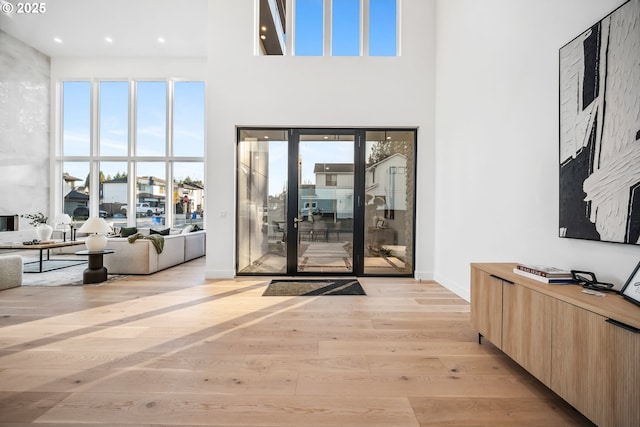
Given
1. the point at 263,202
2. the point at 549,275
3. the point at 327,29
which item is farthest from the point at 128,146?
the point at 549,275


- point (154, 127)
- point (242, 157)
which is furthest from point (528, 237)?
point (154, 127)

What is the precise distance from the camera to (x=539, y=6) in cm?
258

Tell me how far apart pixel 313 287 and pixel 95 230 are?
341 cm

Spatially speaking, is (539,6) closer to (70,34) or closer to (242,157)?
(242,157)

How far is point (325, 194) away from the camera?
5.11 m

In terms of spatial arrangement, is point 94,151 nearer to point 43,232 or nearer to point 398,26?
point 43,232

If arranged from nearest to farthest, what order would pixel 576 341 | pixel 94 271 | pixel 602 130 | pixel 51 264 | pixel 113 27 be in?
pixel 576 341, pixel 602 130, pixel 94 271, pixel 51 264, pixel 113 27

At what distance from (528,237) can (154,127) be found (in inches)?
378

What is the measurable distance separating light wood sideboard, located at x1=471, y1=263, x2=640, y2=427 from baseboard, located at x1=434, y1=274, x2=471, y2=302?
1600 mm

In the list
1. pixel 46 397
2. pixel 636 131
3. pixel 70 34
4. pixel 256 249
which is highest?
pixel 70 34

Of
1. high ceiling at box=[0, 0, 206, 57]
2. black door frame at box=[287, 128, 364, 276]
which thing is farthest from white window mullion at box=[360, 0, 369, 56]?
→ high ceiling at box=[0, 0, 206, 57]

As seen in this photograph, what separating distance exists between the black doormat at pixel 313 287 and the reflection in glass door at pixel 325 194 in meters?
0.41

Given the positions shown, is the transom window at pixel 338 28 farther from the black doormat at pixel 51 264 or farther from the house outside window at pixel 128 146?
the black doormat at pixel 51 264

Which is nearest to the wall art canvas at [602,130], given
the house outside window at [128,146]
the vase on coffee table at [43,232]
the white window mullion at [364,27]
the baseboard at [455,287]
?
the baseboard at [455,287]
